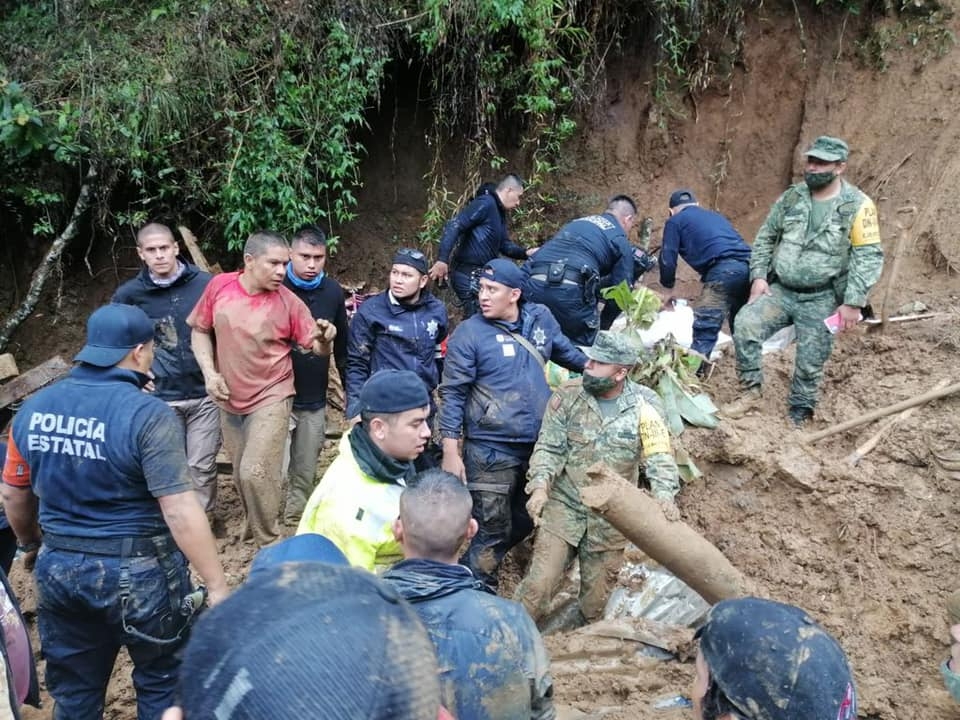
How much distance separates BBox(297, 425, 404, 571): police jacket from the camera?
2656mm

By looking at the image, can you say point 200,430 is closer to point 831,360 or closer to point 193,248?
point 193,248

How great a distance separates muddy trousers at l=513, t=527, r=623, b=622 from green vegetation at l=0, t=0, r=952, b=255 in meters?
4.59

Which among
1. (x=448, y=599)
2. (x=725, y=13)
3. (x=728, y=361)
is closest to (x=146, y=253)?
(x=448, y=599)

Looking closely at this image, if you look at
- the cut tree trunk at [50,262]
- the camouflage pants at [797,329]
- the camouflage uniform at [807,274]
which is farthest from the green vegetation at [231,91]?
A: the camouflage pants at [797,329]

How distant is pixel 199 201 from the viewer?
310 inches

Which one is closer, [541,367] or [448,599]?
[448,599]

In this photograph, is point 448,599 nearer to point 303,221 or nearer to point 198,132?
point 303,221

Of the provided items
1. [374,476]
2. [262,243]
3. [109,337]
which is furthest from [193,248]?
[374,476]

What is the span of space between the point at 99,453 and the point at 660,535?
8.02 feet

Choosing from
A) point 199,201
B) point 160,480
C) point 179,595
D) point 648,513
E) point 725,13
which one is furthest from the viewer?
point 725,13

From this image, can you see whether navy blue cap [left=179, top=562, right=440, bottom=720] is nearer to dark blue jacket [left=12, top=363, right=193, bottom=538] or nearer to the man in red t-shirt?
dark blue jacket [left=12, top=363, right=193, bottom=538]

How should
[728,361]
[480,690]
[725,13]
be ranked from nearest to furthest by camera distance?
1. [480,690]
2. [728,361]
3. [725,13]

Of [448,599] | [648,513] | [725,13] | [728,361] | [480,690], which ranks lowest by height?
[728,361]

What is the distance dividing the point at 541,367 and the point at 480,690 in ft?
8.88
